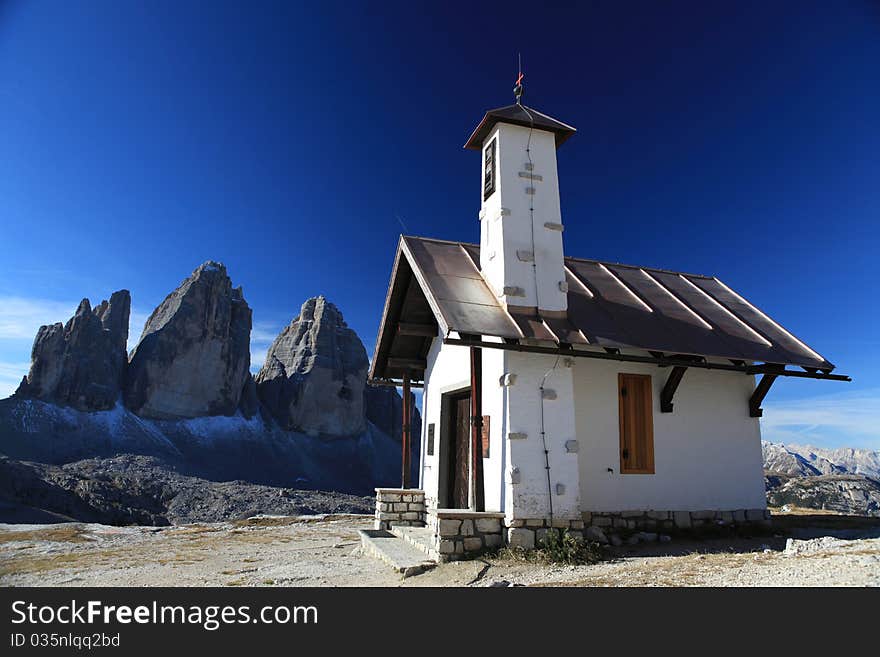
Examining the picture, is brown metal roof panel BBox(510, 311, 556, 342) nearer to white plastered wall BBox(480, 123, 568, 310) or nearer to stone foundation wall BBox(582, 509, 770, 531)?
white plastered wall BBox(480, 123, 568, 310)

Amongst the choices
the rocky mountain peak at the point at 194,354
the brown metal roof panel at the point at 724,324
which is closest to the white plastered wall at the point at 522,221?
the brown metal roof panel at the point at 724,324

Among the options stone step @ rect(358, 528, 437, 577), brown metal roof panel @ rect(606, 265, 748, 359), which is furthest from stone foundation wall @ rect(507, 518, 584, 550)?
brown metal roof panel @ rect(606, 265, 748, 359)

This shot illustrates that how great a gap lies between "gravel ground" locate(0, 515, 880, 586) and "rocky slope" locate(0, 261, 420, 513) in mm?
56880

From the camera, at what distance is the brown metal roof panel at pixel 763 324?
36.2ft

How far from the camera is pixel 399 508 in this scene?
12.2 meters

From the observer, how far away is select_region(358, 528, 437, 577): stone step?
7793 mm

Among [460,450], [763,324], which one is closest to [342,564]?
[460,450]

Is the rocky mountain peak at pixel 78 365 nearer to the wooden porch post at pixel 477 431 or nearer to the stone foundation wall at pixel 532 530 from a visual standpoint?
the wooden porch post at pixel 477 431
